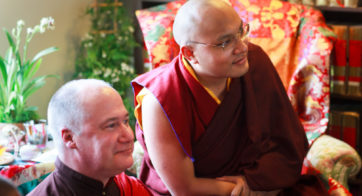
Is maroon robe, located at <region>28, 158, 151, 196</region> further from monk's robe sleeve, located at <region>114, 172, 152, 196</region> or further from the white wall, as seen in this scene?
the white wall

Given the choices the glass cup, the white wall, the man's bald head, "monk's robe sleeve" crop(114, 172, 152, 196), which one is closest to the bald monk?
the man's bald head

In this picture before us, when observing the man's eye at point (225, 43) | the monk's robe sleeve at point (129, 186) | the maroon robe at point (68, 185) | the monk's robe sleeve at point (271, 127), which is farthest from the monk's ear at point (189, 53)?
the maroon robe at point (68, 185)

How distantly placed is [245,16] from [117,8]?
1.08m

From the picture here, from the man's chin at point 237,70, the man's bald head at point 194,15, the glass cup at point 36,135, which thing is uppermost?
the man's bald head at point 194,15

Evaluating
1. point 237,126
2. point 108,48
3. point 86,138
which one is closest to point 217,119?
point 237,126

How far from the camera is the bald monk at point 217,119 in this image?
178cm

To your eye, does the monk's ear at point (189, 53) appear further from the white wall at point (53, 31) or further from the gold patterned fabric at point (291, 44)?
the white wall at point (53, 31)

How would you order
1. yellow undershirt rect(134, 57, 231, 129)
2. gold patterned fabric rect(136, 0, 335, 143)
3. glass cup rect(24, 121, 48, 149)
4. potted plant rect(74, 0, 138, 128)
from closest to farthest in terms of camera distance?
yellow undershirt rect(134, 57, 231, 129)
glass cup rect(24, 121, 48, 149)
gold patterned fabric rect(136, 0, 335, 143)
potted plant rect(74, 0, 138, 128)

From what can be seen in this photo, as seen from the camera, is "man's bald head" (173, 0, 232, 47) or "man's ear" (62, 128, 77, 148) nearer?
"man's ear" (62, 128, 77, 148)

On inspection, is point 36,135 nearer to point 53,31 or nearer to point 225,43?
point 225,43

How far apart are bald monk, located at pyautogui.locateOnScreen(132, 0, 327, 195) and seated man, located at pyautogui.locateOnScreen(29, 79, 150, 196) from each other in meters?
0.49

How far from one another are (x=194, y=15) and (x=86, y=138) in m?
0.67

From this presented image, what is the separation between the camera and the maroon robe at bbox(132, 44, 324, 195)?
6.06ft

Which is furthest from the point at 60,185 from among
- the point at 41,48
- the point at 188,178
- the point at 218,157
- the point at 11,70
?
the point at 41,48
